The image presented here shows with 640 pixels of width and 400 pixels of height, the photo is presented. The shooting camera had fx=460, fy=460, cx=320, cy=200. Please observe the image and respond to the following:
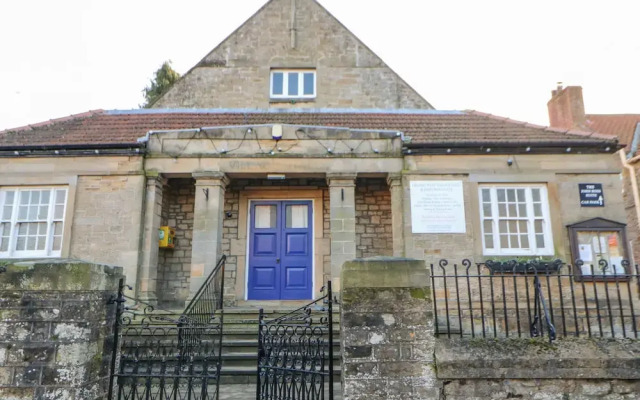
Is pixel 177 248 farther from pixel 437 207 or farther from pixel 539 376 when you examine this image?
pixel 539 376

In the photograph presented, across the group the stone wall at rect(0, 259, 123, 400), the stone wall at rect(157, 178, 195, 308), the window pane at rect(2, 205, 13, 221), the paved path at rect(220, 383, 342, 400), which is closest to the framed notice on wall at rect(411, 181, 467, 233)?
the paved path at rect(220, 383, 342, 400)

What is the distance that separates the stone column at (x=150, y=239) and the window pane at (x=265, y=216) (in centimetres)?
242

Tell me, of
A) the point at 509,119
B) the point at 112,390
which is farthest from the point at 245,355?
the point at 509,119

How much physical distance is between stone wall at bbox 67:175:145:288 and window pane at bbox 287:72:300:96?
5.86 m

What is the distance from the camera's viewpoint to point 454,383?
4066 mm

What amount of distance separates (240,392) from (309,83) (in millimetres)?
10450

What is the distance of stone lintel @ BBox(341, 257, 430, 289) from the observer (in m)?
4.26

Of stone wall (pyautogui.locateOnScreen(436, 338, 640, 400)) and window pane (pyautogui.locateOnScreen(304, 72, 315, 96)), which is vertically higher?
window pane (pyautogui.locateOnScreen(304, 72, 315, 96))

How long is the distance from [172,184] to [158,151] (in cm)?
143

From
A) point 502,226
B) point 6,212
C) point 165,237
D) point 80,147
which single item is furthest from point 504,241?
point 6,212

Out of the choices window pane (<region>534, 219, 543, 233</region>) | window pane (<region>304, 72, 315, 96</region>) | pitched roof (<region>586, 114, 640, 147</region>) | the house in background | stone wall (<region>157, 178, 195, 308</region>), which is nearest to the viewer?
window pane (<region>534, 219, 543, 233</region>)

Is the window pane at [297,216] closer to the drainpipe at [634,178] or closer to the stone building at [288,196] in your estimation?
the stone building at [288,196]

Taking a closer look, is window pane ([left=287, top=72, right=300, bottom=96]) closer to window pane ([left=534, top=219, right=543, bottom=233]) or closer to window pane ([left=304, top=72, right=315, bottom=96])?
window pane ([left=304, top=72, right=315, bottom=96])

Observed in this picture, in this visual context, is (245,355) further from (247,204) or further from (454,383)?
(247,204)
